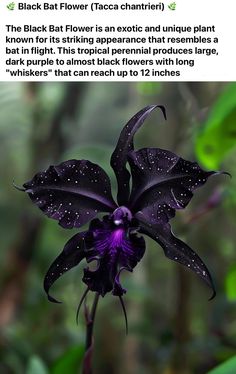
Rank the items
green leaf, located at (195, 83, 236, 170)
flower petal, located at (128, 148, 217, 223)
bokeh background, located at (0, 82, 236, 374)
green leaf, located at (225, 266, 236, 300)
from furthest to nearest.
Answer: bokeh background, located at (0, 82, 236, 374) → green leaf, located at (225, 266, 236, 300) → green leaf, located at (195, 83, 236, 170) → flower petal, located at (128, 148, 217, 223)

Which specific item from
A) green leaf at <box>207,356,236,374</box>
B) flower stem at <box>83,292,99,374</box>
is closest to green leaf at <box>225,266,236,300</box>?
green leaf at <box>207,356,236,374</box>

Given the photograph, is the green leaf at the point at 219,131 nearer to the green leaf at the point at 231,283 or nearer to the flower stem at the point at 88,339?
the green leaf at the point at 231,283

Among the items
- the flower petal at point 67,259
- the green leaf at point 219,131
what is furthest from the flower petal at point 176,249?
the green leaf at point 219,131

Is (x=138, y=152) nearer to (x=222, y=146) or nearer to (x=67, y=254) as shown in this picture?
(x=67, y=254)

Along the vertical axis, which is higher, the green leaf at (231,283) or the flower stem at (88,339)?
the flower stem at (88,339)

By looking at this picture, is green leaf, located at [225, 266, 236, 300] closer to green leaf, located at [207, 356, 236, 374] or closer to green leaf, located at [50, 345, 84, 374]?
green leaf, located at [50, 345, 84, 374]
